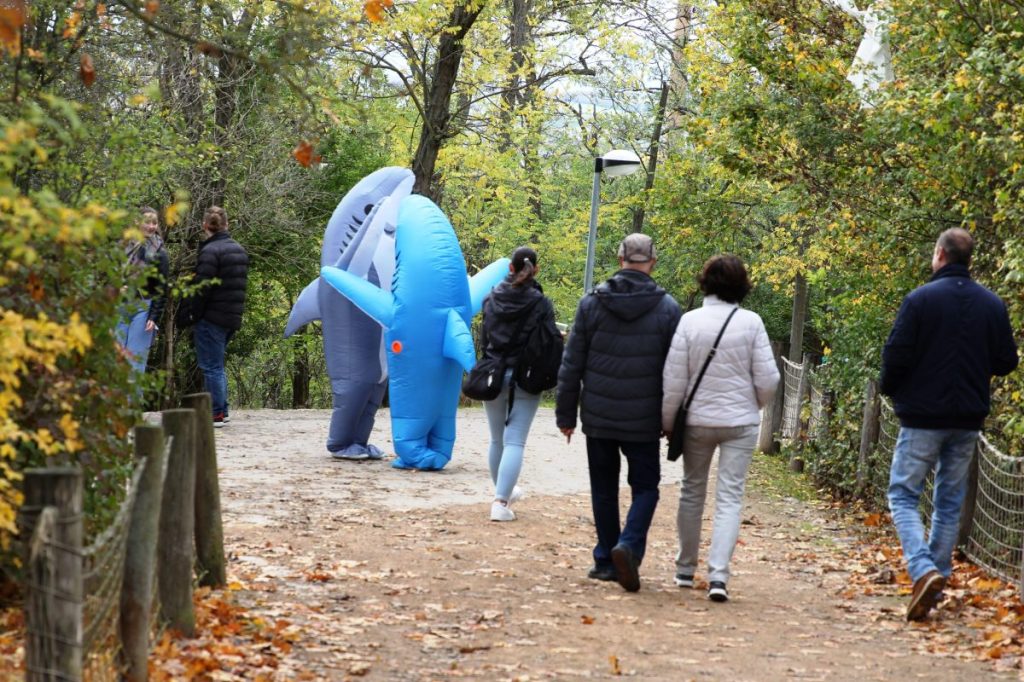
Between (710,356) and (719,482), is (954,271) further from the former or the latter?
(719,482)

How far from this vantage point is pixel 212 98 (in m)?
20.0

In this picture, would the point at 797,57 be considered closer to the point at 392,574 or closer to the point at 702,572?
the point at 702,572

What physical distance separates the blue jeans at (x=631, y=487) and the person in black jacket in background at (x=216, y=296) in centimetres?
707

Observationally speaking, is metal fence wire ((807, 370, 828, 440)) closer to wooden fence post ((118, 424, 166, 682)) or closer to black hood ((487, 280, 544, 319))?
black hood ((487, 280, 544, 319))

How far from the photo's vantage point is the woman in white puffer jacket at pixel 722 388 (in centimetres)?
807

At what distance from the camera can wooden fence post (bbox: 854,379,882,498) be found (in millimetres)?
12289

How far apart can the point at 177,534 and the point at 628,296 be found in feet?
10.2

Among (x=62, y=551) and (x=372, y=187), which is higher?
(x=372, y=187)

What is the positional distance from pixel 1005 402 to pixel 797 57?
4.18 metres

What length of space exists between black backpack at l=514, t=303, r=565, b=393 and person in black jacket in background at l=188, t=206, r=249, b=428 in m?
5.37

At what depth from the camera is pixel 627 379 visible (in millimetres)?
8266

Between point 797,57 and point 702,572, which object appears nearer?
point 702,572

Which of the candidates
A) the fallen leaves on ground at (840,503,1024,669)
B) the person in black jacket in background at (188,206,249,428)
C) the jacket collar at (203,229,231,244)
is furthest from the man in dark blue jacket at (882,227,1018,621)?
the jacket collar at (203,229,231,244)

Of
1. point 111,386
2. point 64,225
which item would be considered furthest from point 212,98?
point 64,225
